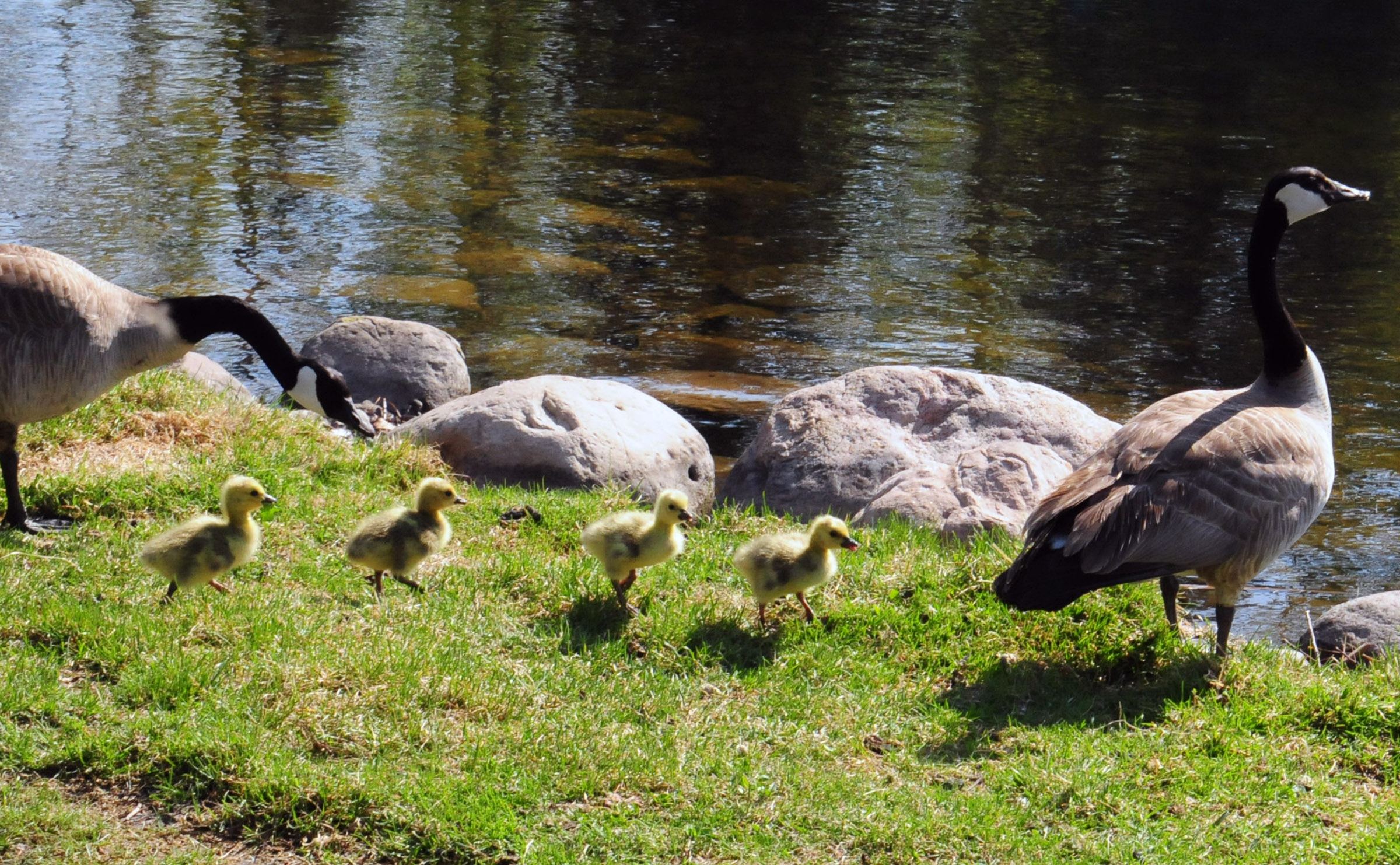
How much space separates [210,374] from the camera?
9758 millimetres

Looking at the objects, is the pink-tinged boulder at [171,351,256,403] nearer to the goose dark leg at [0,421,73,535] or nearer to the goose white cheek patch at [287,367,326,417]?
the goose white cheek patch at [287,367,326,417]

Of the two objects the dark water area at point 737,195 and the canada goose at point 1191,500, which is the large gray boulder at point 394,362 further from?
the canada goose at point 1191,500

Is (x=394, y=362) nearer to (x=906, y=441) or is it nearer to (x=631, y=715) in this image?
(x=906, y=441)

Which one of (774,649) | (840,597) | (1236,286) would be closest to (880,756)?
(774,649)

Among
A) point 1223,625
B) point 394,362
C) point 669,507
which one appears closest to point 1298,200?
point 1223,625

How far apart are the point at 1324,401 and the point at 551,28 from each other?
2278 cm

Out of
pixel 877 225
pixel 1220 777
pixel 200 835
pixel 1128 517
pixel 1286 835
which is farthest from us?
pixel 877 225

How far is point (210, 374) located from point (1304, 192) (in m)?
6.93

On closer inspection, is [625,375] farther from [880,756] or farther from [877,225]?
[880,756]

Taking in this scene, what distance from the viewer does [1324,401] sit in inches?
263

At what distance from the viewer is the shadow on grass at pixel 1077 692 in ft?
17.9

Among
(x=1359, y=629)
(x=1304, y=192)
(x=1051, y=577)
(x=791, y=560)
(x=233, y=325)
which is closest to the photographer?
(x=1051, y=577)

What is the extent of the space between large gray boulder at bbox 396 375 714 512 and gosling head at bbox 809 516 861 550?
7.90ft

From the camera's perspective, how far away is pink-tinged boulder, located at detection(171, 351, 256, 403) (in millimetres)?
9117
